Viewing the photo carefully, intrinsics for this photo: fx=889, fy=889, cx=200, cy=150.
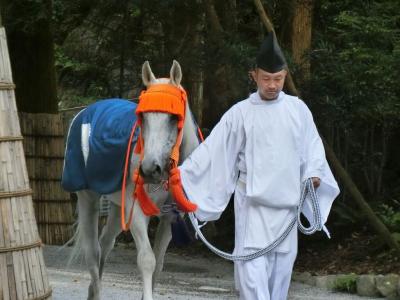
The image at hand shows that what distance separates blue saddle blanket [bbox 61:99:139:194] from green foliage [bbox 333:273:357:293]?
3.33 meters

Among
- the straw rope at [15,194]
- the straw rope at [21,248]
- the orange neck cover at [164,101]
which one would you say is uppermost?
the orange neck cover at [164,101]

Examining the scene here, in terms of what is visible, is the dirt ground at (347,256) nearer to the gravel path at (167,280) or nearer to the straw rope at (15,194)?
the gravel path at (167,280)

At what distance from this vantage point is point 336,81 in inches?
455

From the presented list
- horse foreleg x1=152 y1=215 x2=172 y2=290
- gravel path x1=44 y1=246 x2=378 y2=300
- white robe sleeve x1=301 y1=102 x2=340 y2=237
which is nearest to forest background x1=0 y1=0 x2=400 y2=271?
gravel path x1=44 y1=246 x2=378 y2=300

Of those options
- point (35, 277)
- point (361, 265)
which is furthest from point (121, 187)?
point (361, 265)

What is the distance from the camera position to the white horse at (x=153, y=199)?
6.29 m

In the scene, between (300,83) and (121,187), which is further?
(300,83)

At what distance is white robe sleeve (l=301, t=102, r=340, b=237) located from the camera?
561cm

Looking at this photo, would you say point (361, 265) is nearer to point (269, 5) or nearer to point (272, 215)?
point (269, 5)

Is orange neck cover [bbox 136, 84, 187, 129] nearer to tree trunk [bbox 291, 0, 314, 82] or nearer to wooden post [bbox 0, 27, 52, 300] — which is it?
wooden post [bbox 0, 27, 52, 300]

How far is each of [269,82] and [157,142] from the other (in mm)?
1148

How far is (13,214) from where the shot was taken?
273 inches

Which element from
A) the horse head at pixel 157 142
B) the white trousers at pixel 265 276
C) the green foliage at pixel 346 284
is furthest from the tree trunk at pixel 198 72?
the white trousers at pixel 265 276

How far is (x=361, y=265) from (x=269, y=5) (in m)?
3.69
